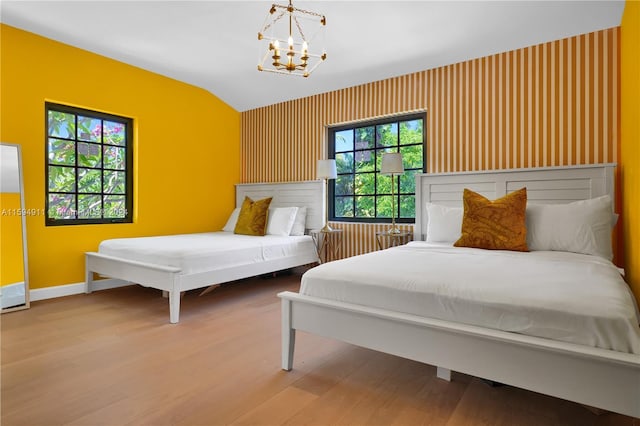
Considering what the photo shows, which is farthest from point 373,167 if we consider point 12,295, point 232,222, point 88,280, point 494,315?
point 12,295

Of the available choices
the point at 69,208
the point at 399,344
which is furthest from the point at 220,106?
the point at 399,344

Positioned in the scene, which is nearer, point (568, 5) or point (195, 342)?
point (195, 342)

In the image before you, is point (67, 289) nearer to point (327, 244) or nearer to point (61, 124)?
point (61, 124)

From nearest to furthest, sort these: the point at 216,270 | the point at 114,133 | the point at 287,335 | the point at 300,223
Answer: the point at 287,335 → the point at 216,270 → the point at 114,133 → the point at 300,223

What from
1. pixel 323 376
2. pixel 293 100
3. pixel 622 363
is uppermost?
pixel 293 100

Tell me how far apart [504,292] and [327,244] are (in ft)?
10.7

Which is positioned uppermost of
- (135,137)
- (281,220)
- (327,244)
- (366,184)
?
(135,137)

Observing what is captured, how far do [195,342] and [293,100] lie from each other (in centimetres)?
354

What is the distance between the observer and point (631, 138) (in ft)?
7.72

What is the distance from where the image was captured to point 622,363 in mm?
1178

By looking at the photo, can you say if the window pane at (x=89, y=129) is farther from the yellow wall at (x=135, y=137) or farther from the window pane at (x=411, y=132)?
the window pane at (x=411, y=132)

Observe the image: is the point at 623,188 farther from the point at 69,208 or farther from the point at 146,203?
the point at 69,208

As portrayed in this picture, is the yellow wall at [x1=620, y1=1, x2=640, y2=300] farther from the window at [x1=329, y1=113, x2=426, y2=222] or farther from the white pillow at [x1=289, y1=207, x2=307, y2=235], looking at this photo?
the white pillow at [x1=289, y1=207, x2=307, y2=235]

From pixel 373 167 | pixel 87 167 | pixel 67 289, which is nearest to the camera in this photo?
pixel 67 289
